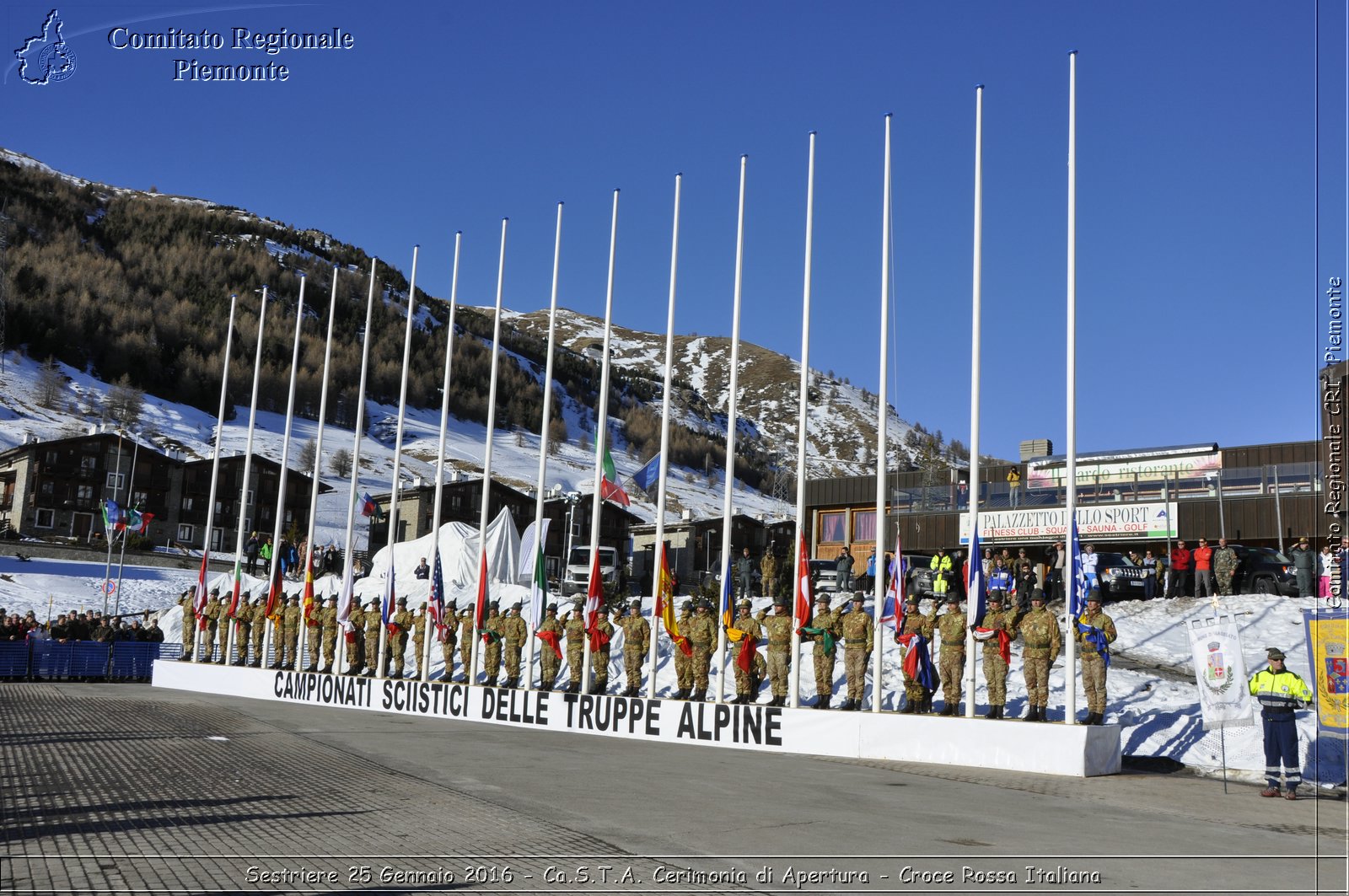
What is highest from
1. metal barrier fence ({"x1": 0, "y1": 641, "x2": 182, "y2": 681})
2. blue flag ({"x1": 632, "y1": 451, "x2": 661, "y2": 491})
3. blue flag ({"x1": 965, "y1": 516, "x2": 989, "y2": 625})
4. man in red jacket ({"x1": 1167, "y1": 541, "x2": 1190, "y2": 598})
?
blue flag ({"x1": 632, "y1": 451, "x2": 661, "y2": 491})

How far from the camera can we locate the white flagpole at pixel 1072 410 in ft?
50.3

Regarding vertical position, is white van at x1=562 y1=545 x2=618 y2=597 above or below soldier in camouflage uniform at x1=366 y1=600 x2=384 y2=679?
above

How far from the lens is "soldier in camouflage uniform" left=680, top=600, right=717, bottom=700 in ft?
69.5

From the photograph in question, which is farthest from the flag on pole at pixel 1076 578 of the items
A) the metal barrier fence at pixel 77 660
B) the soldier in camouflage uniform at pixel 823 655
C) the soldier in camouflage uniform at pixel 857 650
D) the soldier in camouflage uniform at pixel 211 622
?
the metal barrier fence at pixel 77 660

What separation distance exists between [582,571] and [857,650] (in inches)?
980

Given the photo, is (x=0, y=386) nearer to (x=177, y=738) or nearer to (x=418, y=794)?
(x=177, y=738)

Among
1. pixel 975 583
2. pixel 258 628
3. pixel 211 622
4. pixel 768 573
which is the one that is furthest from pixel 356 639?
pixel 975 583

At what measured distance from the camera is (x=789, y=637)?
2006 cm

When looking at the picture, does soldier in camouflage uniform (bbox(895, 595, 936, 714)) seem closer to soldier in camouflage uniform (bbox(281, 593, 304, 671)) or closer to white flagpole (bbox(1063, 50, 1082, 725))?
white flagpole (bbox(1063, 50, 1082, 725))

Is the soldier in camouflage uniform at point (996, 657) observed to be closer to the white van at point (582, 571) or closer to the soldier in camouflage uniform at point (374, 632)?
the soldier in camouflage uniform at point (374, 632)

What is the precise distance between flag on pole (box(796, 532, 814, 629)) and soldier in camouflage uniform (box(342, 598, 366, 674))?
14309mm

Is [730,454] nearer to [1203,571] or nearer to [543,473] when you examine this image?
[543,473]

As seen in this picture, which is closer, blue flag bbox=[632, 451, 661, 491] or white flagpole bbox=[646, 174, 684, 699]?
white flagpole bbox=[646, 174, 684, 699]

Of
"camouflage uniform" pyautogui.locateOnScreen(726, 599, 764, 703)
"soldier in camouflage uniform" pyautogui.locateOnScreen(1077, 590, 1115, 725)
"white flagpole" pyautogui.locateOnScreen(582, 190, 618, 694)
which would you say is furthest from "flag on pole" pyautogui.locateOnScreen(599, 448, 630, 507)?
"soldier in camouflage uniform" pyautogui.locateOnScreen(1077, 590, 1115, 725)
